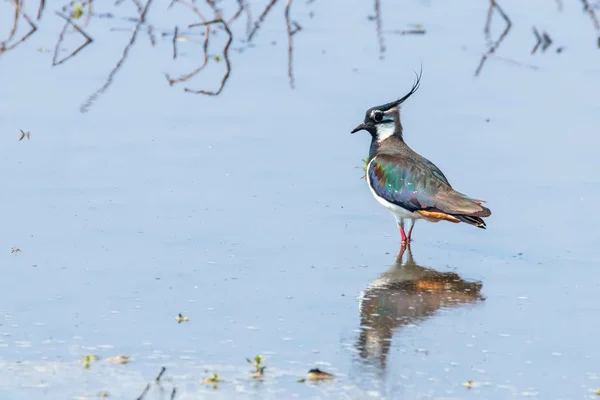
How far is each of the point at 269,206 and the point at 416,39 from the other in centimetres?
557

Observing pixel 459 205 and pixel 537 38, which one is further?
pixel 537 38

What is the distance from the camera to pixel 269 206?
897 centimetres

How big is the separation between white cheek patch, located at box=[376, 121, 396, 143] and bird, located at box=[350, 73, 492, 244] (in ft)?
0.35

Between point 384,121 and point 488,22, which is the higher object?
point 488,22

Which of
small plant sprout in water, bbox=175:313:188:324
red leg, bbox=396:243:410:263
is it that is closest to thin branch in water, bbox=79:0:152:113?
red leg, bbox=396:243:410:263

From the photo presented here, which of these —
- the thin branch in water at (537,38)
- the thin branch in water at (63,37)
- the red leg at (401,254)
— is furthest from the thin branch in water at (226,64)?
the red leg at (401,254)

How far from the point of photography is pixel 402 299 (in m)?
7.39

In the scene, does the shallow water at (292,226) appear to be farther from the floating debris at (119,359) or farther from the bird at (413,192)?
the bird at (413,192)

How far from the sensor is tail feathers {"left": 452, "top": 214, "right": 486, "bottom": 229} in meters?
8.38

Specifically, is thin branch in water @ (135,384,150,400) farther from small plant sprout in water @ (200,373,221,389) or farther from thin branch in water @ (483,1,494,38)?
thin branch in water @ (483,1,494,38)

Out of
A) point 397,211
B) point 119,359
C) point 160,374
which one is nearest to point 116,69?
point 397,211

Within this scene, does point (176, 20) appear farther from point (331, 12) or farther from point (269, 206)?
point (269, 206)

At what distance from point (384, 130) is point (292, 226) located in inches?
56.5

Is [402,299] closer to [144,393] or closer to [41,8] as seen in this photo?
[144,393]
